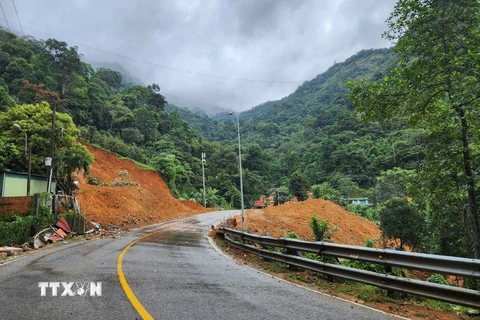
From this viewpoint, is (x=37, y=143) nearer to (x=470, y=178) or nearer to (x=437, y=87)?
(x=437, y=87)

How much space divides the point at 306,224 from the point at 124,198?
2116 cm

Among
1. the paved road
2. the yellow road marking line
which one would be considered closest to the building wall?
the paved road

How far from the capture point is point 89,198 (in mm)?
32688

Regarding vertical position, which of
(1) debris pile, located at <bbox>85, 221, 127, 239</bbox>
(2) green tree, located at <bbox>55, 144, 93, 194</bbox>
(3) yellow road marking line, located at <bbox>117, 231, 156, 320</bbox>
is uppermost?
(2) green tree, located at <bbox>55, 144, 93, 194</bbox>

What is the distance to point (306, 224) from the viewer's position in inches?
1142

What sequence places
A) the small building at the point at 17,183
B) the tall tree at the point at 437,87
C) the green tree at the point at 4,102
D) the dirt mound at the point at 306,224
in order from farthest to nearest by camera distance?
the green tree at the point at 4,102 < the dirt mound at the point at 306,224 < the small building at the point at 17,183 < the tall tree at the point at 437,87

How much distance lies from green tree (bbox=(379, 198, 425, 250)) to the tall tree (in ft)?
56.4

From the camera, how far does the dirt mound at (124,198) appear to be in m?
31.1

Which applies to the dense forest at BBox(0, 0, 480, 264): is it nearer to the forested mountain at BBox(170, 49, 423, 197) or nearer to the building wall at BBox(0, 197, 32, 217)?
the forested mountain at BBox(170, 49, 423, 197)

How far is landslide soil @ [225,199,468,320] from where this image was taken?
17.8 ft

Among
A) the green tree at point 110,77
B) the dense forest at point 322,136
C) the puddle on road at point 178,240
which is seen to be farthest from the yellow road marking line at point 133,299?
the green tree at point 110,77

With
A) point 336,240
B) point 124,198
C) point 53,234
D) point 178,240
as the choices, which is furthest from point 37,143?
point 336,240

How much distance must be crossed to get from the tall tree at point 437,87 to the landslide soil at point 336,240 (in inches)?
243

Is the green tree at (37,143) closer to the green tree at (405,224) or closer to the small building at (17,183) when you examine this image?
the small building at (17,183)
